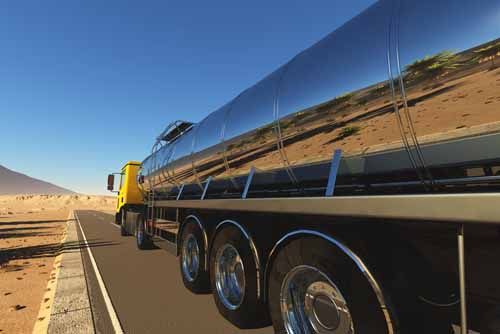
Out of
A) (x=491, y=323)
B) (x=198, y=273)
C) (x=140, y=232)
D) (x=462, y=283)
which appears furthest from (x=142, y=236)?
(x=462, y=283)

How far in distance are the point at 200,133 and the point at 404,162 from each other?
3.76m

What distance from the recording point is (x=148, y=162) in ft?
31.1

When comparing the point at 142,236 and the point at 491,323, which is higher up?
the point at 491,323

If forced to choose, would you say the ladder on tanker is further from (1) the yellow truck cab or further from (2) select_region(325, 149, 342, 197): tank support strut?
(2) select_region(325, 149, 342, 197): tank support strut

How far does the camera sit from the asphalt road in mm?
3852

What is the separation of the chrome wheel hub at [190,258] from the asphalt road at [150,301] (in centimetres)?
31

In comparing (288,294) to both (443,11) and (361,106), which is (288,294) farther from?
(443,11)

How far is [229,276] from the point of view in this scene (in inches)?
160

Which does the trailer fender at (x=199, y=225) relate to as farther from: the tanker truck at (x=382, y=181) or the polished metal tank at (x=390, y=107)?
the polished metal tank at (x=390, y=107)

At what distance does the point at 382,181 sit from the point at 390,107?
2.00 ft

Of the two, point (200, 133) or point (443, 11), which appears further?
point (200, 133)

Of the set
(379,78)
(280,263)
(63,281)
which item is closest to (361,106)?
(379,78)

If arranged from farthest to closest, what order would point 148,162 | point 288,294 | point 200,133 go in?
point 148,162 < point 200,133 < point 288,294

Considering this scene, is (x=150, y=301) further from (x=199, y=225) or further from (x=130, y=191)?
(x=130, y=191)
